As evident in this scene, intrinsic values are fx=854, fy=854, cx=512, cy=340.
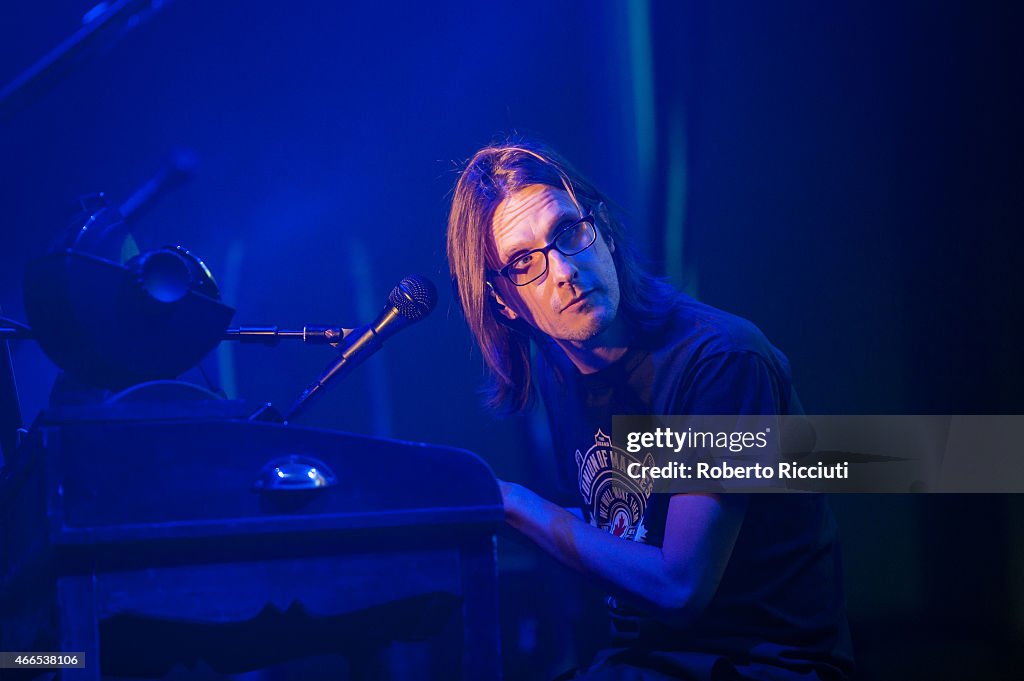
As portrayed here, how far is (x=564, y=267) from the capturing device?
4.66 feet

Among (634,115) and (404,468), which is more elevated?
(634,115)

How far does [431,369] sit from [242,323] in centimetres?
33

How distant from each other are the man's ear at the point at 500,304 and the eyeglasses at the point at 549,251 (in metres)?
0.04

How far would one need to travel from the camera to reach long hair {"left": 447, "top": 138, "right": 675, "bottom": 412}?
58.0 inches

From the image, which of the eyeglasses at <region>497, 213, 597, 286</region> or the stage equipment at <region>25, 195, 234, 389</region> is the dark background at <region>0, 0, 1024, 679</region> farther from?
the stage equipment at <region>25, 195, 234, 389</region>

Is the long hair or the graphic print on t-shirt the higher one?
the long hair

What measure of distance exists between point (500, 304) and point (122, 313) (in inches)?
25.2

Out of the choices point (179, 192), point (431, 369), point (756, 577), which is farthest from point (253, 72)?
point (756, 577)

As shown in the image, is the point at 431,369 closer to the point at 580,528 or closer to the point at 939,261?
the point at 580,528

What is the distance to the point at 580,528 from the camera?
4.00 feet

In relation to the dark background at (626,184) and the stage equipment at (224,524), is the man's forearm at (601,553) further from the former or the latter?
the dark background at (626,184)

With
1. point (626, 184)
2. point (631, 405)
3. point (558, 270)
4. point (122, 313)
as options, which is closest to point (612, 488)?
point (631, 405)

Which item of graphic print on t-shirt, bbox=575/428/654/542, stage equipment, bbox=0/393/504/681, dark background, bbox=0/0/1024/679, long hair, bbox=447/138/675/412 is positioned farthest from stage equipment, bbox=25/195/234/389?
graphic print on t-shirt, bbox=575/428/654/542

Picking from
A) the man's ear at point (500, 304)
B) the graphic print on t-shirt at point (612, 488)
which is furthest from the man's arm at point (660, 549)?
the man's ear at point (500, 304)
